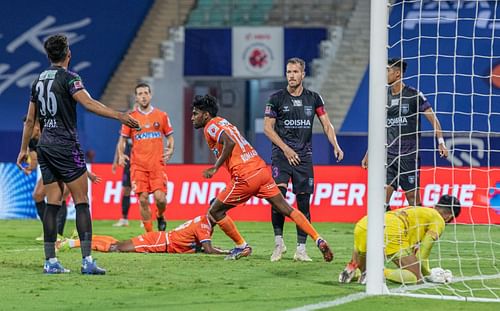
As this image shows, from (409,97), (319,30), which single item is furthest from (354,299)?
(319,30)

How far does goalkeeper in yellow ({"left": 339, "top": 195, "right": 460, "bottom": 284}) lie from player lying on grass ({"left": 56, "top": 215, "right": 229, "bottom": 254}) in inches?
122

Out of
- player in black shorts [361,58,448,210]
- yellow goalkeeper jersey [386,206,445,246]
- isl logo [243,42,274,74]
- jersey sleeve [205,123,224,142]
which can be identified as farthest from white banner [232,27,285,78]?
yellow goalkeeper jersey [386,206,445,246]

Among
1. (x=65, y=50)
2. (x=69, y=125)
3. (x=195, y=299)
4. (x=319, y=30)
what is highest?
(x=319, y=30)

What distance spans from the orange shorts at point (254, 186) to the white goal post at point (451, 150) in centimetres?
188

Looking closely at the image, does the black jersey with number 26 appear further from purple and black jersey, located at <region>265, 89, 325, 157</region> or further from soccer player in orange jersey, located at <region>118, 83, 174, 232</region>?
soccer player in orange jersey, located at <region>118, 83, 174, 232</region>

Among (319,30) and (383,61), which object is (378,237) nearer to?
(383,61)

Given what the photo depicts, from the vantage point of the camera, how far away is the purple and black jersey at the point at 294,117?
502 inches

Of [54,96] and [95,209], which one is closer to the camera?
[54,96]

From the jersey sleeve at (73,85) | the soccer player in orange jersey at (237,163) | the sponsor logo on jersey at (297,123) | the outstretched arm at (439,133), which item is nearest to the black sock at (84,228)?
the jersey sleeve at (73,85)

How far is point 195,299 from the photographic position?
28.9ft

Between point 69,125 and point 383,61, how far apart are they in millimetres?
3088

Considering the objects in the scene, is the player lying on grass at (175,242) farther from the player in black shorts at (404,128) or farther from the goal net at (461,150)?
the goal net at (461,150)

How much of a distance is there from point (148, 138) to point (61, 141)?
583 cm

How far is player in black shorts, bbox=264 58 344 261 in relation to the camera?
12602mm
